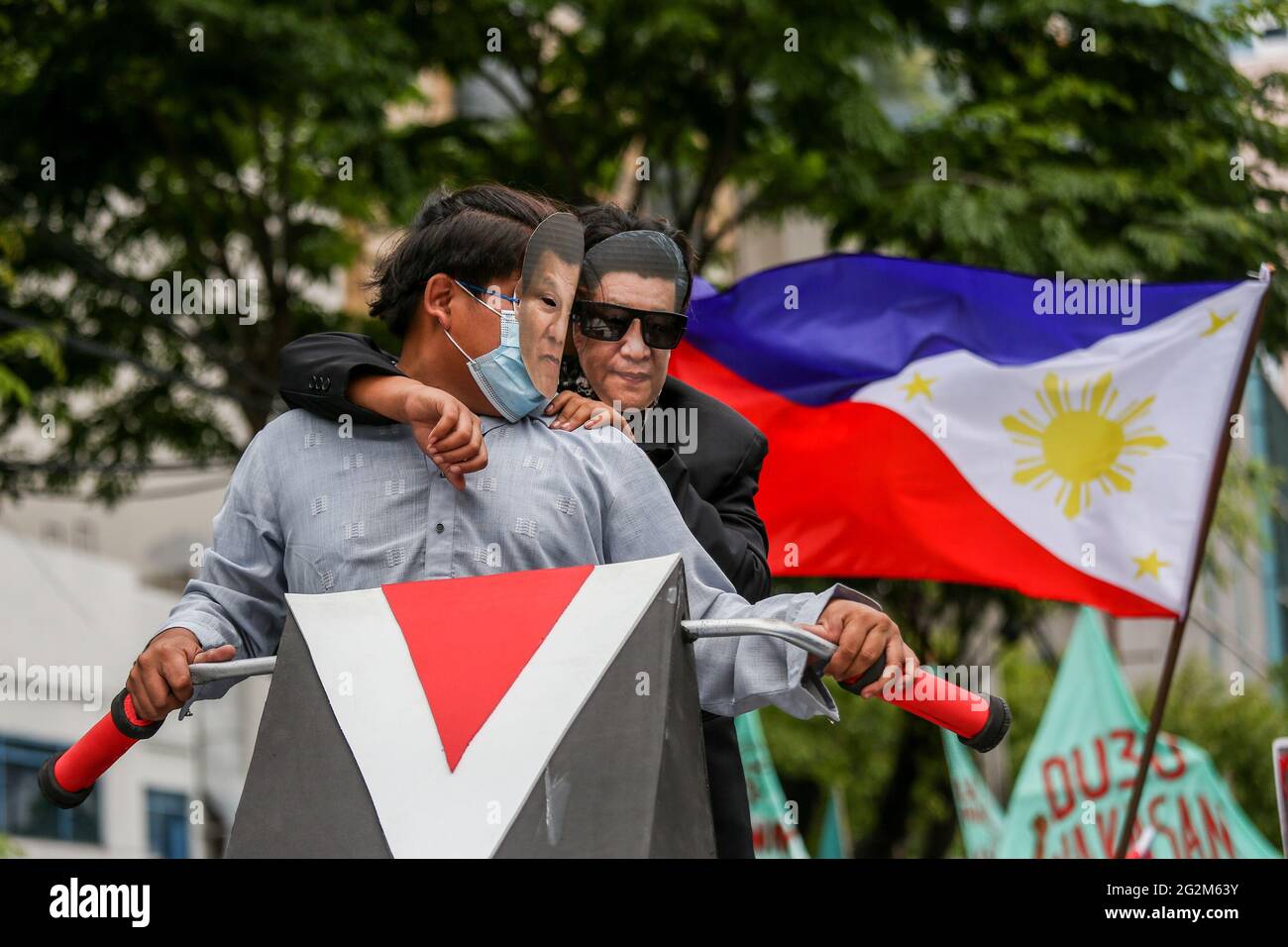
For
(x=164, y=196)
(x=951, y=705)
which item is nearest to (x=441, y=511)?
(x=951, y=705)

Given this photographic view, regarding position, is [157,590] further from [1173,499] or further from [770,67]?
[1173,499]

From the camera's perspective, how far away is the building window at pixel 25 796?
21.8 meters

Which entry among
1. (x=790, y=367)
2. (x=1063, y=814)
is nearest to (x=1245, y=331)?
(x=790, y=367)

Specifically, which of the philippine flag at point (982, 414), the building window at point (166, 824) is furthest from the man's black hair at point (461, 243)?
the building window at point (166, 824)

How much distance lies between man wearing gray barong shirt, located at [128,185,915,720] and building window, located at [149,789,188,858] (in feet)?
71.9

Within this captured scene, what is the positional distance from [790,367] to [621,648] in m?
5.23

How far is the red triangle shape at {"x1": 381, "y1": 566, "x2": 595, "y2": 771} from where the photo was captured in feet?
8.98

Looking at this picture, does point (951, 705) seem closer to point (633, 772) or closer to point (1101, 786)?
point (633, 772)

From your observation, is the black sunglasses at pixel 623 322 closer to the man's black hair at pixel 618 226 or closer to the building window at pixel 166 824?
the man's black hair at pixel 618 226

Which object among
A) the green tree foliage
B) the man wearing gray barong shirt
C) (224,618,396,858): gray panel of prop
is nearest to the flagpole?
the man wearing gray barong shirt

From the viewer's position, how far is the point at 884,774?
2280 cm

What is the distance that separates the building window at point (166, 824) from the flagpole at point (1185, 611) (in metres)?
19.2

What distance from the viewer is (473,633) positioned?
9.23ft

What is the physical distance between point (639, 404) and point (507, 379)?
102 cm
